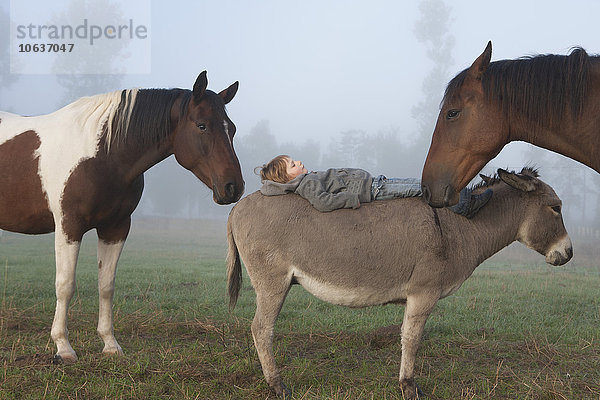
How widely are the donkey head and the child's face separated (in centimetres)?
201

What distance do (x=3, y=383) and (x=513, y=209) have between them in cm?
501

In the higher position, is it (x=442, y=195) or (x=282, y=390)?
(x=442, y=195)

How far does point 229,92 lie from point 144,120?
1.06 meters

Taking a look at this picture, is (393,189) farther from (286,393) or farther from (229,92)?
(229,92)

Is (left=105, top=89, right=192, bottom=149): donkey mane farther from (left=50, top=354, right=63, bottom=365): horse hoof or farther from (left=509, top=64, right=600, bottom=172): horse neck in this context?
(left=509, top=64, right=600, bottom=172): horse neck

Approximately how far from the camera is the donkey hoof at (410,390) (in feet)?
14.4

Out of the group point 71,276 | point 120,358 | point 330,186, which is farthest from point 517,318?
point 71,276

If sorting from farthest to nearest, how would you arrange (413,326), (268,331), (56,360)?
(56,360) < (268,331) < (413,326)

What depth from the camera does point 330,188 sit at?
471 centimetres

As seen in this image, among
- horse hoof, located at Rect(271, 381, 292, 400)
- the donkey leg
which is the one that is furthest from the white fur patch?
horse hoof, located at Rect(271, 381, 292, 400)

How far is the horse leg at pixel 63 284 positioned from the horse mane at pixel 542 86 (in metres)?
4.50

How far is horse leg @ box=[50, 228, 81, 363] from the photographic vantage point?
18.0ft

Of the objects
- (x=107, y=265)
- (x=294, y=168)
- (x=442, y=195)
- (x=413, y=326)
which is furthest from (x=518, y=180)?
(x=107, y=265)

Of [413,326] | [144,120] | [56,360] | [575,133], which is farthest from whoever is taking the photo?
[144,120]
